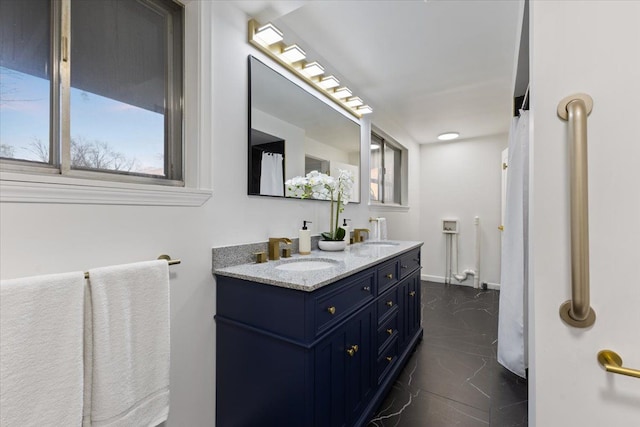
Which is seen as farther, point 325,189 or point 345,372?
point 325,189

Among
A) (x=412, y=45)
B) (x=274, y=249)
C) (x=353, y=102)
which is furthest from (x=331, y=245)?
(x=412, y=45)

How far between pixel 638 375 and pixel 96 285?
1414 mm

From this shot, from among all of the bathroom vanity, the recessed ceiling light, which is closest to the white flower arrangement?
the bathroom vanity

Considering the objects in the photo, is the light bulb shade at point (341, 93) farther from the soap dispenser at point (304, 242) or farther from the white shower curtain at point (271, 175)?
the soap dispenser at point (304, 242)

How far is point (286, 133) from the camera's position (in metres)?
2.00

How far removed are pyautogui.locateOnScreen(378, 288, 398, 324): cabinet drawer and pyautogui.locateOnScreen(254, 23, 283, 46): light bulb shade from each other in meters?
1.72

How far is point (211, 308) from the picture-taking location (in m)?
1.41

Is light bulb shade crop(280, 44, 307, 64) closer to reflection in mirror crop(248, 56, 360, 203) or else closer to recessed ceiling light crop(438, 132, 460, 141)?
reflection in mirror crop(248, 56, 360, 203)

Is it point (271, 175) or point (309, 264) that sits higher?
point (271, 175)

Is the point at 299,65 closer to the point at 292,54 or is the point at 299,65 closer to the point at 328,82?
the point at 292,54

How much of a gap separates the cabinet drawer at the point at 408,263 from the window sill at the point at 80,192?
1629 millimetres

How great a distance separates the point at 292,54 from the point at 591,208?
1797 mm

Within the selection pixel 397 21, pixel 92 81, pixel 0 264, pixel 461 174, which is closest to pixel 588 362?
pixel 0 264

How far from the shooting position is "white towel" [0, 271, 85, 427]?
0.74 metres
